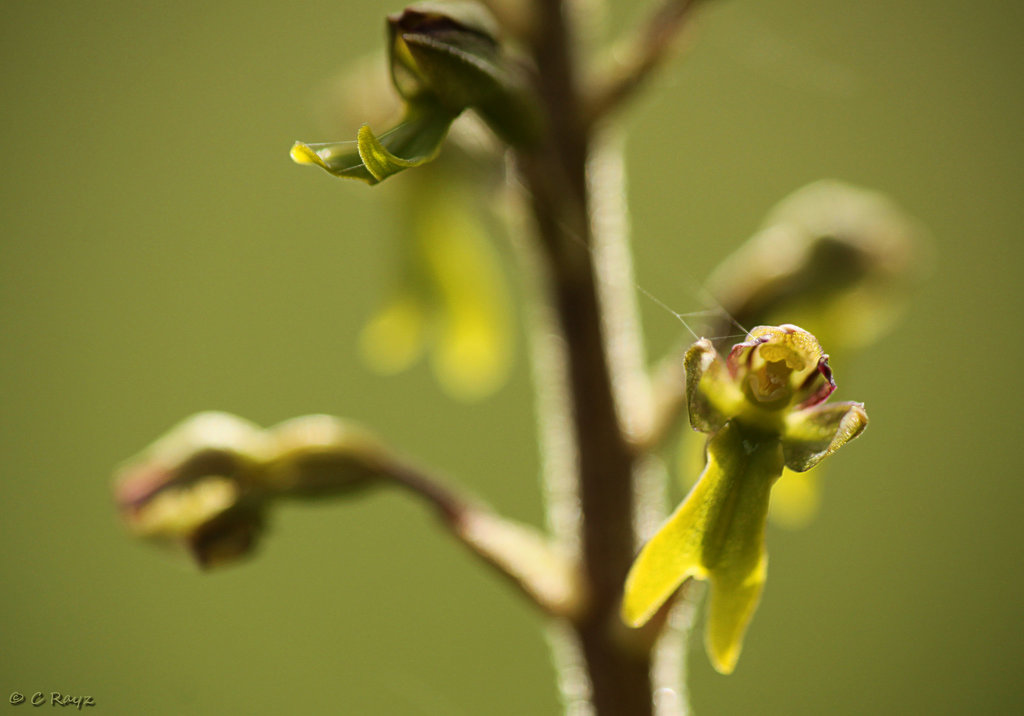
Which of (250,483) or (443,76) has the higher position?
(443,76)

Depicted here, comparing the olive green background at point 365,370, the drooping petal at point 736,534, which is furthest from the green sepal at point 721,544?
the olive green background at point 365,370

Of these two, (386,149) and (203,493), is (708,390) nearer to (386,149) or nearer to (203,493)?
(386,149)

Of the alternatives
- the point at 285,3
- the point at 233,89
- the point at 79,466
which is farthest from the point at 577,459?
the point at 285,3

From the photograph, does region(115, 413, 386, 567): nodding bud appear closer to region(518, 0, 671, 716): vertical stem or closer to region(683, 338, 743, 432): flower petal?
region(518, 0, 671, 716): vertical stem

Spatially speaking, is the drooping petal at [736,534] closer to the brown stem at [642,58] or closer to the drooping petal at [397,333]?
the brown stem at [642,58]

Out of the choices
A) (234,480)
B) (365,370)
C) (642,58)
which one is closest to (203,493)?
(234,480)

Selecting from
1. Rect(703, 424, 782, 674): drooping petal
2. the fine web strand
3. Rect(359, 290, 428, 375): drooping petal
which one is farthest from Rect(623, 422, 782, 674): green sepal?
Rect(359, 290, 428, 375): drooping petal
